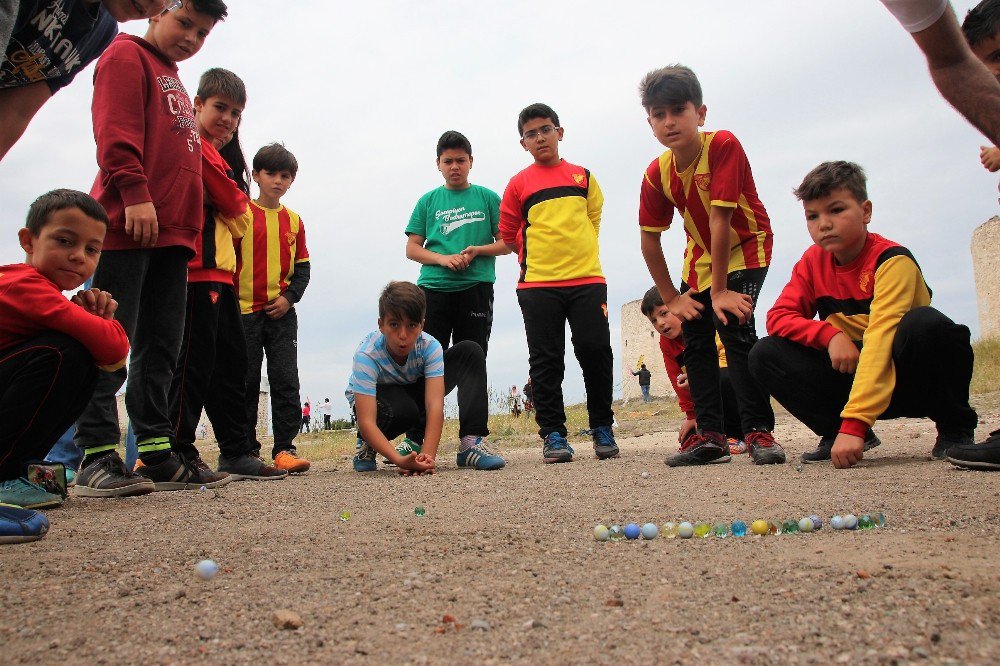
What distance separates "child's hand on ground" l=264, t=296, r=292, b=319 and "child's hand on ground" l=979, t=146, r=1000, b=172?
360 cm

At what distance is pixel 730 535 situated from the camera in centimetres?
200

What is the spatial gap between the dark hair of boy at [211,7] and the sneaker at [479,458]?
236cm

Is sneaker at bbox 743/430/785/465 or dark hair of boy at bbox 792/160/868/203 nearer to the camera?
dark hair of boy at bbox 792/160/868/203

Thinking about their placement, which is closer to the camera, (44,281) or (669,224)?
(44,281)

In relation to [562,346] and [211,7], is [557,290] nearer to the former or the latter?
[562,346]

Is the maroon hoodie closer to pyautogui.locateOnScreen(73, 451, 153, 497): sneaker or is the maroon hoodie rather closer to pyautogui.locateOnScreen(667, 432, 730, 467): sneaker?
pyautogui.locateOnScreen(73, 451, 153, 497): sneaker

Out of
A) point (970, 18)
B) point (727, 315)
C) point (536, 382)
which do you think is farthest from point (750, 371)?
point (970, 18)

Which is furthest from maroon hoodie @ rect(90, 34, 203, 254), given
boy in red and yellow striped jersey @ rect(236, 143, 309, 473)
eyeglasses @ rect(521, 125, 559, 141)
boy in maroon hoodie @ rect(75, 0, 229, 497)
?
eyeglasses @ rect(521, 125, 559, 141)

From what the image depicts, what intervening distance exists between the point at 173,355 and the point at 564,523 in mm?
1969

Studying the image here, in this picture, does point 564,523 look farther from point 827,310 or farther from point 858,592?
point 827,310

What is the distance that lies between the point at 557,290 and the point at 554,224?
1.25 feet

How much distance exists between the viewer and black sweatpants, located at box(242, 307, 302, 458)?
4.71 meters

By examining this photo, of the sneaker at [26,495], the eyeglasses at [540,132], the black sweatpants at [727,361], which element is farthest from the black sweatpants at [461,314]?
the sneaker at [26,495]

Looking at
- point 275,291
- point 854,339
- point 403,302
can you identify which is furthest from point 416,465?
point 854,339
